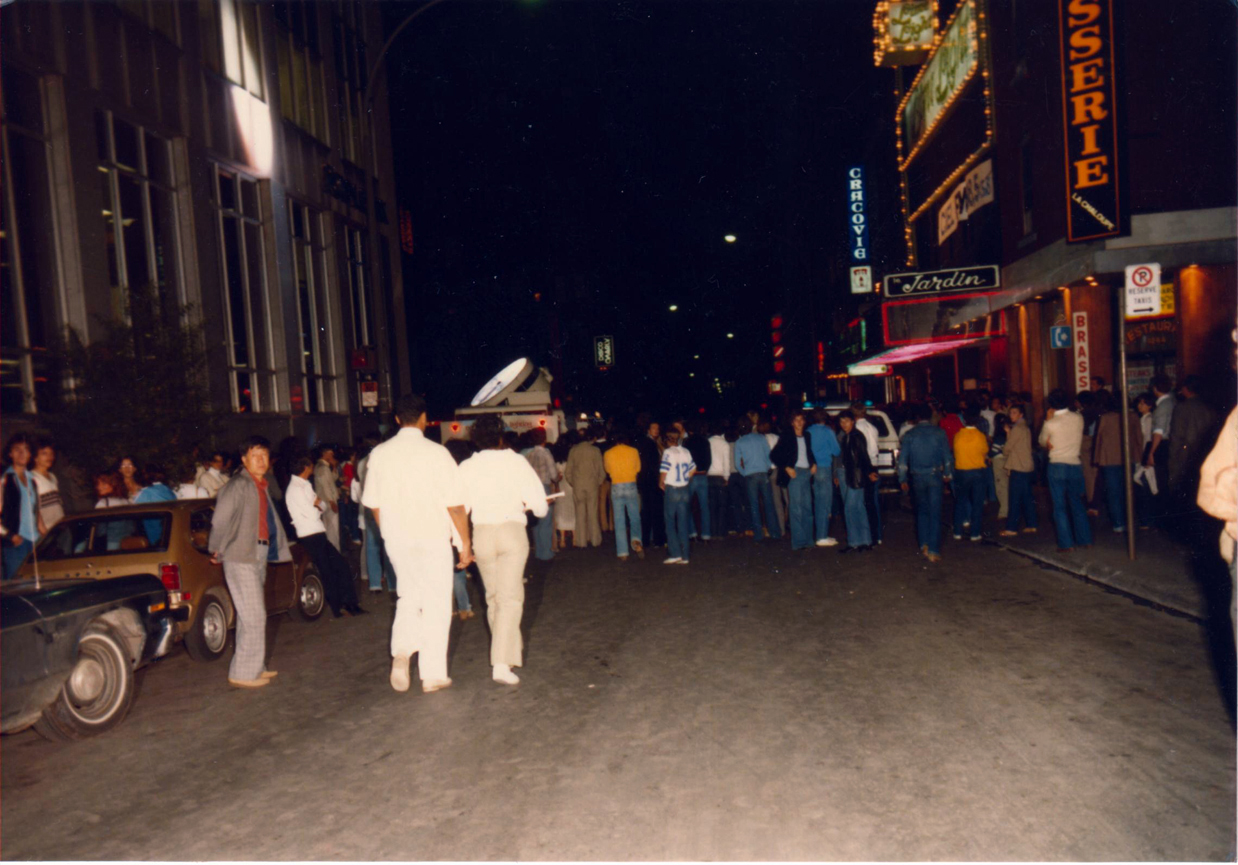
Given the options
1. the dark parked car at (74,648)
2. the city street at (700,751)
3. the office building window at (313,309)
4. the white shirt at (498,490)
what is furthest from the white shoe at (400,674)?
the office building window at (313,309)

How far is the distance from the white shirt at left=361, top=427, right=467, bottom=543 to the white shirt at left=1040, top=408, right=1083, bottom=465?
756 centimetres

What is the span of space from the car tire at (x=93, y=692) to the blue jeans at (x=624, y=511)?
7364 mm

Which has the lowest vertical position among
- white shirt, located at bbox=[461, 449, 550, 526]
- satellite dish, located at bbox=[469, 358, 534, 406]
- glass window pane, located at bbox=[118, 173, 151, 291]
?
white shirt, located at bbox=[461, 449, 550, 526]

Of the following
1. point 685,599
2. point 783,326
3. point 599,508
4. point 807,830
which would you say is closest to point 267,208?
point 599,508

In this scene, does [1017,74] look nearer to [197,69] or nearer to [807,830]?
[197,69]

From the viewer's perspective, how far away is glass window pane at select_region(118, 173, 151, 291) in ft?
52.2

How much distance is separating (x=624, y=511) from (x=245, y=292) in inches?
442

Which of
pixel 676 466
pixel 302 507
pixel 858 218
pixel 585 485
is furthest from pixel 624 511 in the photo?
pixel 858 218

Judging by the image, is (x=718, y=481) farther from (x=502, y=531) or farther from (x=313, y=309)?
(x=313, y=309)

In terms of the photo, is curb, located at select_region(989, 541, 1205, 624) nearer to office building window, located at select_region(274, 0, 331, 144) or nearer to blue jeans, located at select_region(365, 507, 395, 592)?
blue jeans, located at select_region(365, 507, 395, 592)

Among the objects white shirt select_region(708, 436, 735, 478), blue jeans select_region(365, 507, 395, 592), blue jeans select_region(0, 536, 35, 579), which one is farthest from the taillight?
white shirt select_region(708, 436, 735, 478)

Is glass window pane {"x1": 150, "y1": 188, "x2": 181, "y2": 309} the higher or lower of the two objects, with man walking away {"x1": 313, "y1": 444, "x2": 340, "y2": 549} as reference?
higher

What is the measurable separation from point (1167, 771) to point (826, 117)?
54.8 meters

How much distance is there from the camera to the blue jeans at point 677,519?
12812 millimetres
